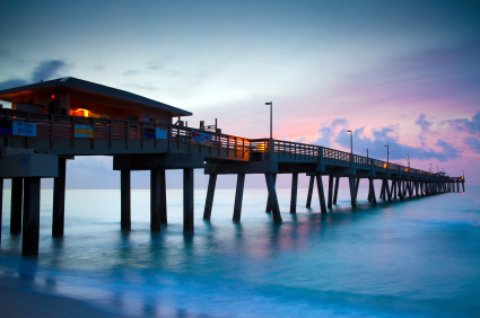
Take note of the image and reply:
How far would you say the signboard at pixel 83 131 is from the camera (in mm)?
16719

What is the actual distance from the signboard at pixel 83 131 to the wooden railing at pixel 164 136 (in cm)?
4

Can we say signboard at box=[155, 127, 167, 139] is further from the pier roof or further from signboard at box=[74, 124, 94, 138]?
signboard at box=[74, 124, 94, 138]

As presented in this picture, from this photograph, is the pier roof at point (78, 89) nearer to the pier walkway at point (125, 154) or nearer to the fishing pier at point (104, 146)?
the fishing pier at point (104, 146)

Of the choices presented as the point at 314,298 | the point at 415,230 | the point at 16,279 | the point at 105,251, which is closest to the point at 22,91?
the point at 105,251

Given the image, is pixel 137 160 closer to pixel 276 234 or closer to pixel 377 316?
pixel 276 234

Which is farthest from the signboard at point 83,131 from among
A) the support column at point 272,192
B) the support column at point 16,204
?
the support column at point 272,192

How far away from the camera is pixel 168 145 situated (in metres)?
21.6

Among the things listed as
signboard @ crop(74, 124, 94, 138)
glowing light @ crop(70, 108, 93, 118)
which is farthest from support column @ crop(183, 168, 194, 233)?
signboard @ crop(74, 124, 94, 138)

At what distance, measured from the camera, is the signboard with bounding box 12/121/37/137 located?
581 inches

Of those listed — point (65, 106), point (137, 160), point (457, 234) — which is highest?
point (65, 106)

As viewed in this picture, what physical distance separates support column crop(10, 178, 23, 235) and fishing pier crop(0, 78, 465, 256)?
51mm

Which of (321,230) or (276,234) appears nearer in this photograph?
(276,234)

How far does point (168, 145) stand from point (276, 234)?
9.01 m

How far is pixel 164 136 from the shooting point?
2130 centimetres
